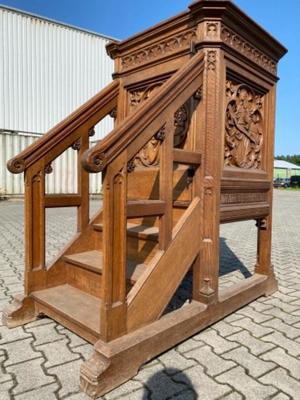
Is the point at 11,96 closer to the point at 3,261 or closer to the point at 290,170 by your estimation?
the point at 3,261

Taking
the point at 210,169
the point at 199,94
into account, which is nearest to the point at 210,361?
the point at 210,169

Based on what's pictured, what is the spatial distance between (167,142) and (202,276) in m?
1.06

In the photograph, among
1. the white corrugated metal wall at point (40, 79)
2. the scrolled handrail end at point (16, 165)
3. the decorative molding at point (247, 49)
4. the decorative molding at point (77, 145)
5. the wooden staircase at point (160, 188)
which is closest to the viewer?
the wooden staircase at point (160, 188)

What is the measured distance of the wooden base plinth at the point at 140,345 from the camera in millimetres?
1710

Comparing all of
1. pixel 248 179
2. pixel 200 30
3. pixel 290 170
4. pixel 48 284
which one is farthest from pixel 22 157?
pixel 290 170

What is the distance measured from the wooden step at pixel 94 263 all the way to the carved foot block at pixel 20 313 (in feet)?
1.46

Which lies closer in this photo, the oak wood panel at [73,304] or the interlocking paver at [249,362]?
the interlocking paver at [249,362]

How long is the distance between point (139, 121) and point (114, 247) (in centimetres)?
73

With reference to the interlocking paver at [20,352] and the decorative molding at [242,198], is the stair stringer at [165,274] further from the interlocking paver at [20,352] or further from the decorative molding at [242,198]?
the interlocking paver at [20,352]

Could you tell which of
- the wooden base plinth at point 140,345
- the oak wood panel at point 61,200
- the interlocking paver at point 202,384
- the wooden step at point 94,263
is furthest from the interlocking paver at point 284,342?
the oak wood panel at point 61,200

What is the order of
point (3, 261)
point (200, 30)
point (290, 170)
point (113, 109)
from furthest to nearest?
point (290, 170), point (3, 261), point (113, 109), point (200, 30)

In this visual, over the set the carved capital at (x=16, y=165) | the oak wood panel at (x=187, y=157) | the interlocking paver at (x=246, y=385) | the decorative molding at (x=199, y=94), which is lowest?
the interlocking paver at (x=246, y=385)

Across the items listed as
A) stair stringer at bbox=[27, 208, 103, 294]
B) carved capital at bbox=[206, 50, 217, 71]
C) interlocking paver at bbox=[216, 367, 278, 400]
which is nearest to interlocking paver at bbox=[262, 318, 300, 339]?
interlocking paver at bbox=[216, 367, 278, 400]

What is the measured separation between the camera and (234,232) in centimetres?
769
